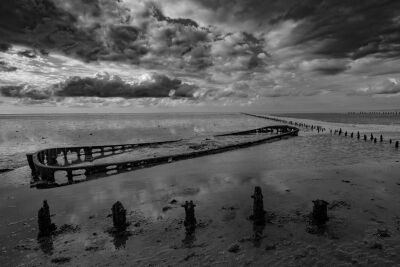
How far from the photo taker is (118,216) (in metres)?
14.3

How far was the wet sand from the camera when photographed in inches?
470

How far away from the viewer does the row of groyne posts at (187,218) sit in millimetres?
14141

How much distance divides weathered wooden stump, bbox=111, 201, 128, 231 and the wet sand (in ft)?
1.75

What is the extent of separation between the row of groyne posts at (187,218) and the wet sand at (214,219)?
42 cm

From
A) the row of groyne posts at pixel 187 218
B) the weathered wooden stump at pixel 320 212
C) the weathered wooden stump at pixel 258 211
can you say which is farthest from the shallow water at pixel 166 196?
the weathered wooden stump at pixel 320 212

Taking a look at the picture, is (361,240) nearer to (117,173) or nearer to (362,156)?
(117,173)

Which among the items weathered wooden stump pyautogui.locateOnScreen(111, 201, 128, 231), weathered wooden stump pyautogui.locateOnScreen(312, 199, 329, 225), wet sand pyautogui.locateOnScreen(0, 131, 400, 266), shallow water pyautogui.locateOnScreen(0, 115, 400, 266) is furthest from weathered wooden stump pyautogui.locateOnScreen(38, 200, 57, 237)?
weathered wooden stump pyautogui.locateOnScreen(312, 199, 329, 225)

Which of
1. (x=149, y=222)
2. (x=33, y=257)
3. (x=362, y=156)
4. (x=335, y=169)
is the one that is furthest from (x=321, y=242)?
(x=362, y=156)

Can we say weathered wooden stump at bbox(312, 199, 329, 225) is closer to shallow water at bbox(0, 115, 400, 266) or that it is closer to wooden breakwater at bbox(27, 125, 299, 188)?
shallow water at bbox(0, 115, 400, 266)

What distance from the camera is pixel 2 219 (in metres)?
16.7

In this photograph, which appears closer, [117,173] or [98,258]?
[98,258]

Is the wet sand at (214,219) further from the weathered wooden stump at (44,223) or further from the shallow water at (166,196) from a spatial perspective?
the weathered wooden stump at (44,223)

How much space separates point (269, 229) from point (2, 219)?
15.4 m

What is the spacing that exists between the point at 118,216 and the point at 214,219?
17.1 feet
